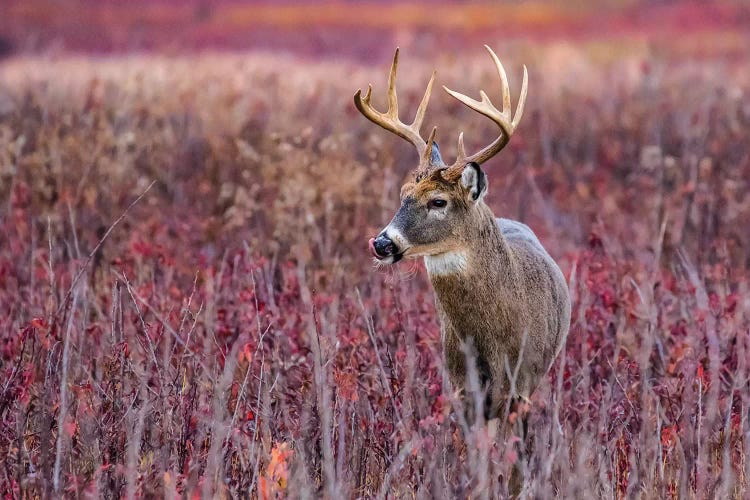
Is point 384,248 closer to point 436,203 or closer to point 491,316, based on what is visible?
point 436,203

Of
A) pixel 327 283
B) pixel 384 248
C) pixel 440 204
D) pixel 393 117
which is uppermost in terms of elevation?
pixel 393 117

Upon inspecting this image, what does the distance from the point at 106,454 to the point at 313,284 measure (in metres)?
3.40

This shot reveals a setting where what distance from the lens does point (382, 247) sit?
498cm

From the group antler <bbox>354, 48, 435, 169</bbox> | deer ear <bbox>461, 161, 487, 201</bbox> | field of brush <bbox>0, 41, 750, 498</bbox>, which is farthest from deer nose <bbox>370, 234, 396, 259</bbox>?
antler <bbox>354, 48, 435, 169</bbox>

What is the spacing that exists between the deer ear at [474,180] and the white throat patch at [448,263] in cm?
25

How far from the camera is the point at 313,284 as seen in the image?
7633 millimetres

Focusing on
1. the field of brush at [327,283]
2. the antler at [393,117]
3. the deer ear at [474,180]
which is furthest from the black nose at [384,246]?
the antler at [393,117]

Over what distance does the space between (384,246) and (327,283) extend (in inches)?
106

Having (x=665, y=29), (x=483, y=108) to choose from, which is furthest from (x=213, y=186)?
(x=665, y=29)

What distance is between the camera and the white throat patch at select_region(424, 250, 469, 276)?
520cm

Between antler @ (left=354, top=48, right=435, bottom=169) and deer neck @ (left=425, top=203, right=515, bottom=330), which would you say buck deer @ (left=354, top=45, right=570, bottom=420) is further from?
antler @ (left=354, top=48, right=435, bottom=169)

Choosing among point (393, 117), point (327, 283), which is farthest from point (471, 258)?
point (327, 283)

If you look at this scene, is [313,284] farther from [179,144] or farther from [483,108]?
[179,144]

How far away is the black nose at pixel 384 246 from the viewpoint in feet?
16.3
